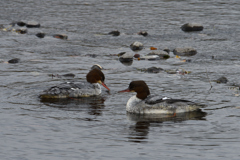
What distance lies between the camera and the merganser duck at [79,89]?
1347 centimetres

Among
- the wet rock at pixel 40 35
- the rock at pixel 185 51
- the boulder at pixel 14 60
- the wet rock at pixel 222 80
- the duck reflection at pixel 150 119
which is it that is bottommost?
the duck reflection at pixel 150 119

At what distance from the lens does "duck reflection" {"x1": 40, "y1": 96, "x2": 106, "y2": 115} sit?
12376mm

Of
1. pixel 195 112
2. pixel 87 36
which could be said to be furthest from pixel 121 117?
pixel 87 36

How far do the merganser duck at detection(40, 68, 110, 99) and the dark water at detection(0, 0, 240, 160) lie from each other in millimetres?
347

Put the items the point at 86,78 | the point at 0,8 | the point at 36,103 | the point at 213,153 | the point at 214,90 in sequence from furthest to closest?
the point at 0,8, the point at 86,78, the point at 214,90, the point at 36,103, the point at 213,153

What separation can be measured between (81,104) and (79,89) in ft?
3.16

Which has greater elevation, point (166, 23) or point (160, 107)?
point (166, 23)

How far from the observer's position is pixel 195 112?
12.2m

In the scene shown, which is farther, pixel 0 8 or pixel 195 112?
pixel 0 8

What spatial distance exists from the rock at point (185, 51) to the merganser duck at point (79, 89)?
5323 millimetres

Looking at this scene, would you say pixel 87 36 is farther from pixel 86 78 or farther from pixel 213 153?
pixel 213 153

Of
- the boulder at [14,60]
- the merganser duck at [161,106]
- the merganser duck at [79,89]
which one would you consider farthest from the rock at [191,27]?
the merganser duck at [161,106]

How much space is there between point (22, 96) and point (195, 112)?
15.5 ft

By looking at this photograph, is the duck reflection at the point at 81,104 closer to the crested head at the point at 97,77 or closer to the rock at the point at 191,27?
the crested head at the point at 97,77
